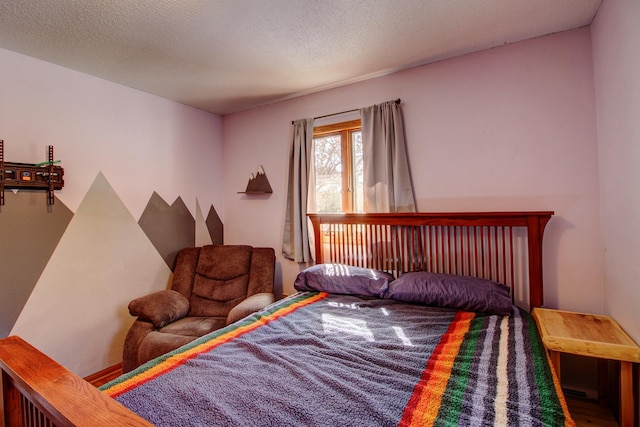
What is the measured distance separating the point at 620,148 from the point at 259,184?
282 cm

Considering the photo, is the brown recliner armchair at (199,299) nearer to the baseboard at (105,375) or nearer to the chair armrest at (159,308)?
the chair armrest at (159,308)

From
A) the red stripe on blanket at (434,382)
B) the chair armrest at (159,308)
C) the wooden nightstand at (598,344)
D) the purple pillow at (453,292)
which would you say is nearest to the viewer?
the red stripe on blanket at (434,382)

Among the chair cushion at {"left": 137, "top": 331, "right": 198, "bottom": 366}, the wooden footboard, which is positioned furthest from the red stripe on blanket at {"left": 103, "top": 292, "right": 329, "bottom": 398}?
the chair cushion at {"left": 137, "top": 331, "right": 198, "bottom": 366}

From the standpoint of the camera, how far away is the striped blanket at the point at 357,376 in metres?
0.99

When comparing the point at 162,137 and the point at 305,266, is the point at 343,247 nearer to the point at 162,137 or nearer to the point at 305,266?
the point at 305,266

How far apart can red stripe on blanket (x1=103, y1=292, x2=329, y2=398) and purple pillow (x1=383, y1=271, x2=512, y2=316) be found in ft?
2.39

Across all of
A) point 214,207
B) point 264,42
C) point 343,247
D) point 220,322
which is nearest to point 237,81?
point 264,42

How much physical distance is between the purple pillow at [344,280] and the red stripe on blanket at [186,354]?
1.02 feet

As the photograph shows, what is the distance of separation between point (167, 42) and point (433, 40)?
1.80 metres

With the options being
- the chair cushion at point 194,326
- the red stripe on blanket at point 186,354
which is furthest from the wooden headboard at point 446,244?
the chair cushion at point 194,326

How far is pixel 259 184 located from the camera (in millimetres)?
3295

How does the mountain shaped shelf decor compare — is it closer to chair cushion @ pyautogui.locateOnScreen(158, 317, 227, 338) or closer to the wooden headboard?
the wooden headboard

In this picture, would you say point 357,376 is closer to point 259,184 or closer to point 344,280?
point 344,280

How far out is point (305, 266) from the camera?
306cm
